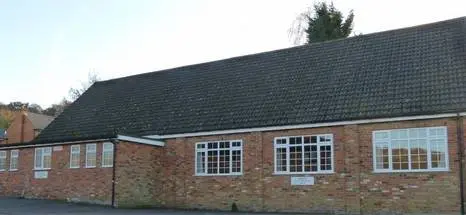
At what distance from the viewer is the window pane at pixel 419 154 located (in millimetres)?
19375

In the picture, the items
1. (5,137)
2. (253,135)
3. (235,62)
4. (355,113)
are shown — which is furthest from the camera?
(5,137)

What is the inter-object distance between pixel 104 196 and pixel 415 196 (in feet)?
41.7

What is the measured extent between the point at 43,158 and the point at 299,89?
13.1 meters

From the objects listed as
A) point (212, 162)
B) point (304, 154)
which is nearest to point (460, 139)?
point (304, 154)

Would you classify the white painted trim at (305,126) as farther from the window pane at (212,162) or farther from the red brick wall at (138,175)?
the red brick wall at (138,175)

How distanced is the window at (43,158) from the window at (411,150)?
15.7m

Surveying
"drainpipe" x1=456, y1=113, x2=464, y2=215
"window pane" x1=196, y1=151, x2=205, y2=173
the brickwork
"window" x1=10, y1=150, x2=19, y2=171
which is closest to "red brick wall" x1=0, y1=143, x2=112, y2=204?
the brickwork

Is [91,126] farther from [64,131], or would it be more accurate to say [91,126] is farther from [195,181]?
[195,181]

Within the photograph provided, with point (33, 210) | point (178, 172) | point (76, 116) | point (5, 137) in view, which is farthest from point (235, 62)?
point (5, 137)

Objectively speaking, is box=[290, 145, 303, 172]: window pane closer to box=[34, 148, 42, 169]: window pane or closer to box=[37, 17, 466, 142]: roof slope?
box=[37, 17, 466, 142]: roof slope

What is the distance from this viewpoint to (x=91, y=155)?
25.9 meters

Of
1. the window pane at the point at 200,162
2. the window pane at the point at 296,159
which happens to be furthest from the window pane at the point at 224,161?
the window pane at the point at 296,159

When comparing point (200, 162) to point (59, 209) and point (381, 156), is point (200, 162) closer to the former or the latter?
point (59, 209)

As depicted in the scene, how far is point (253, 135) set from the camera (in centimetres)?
2325
